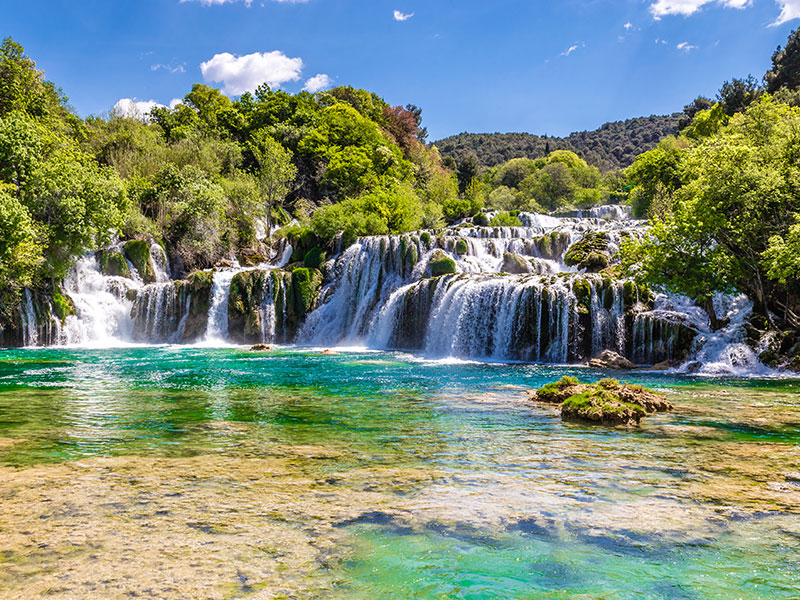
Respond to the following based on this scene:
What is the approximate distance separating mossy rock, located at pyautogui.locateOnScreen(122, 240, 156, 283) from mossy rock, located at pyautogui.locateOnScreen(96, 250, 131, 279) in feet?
2.52

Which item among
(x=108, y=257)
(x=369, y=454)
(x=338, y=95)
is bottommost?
(x=369, y=454)

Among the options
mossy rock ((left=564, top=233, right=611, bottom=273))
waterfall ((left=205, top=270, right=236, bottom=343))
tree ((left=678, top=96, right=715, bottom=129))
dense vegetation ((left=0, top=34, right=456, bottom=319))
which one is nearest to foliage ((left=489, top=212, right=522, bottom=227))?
dense vegetation ((left=0, top=34, right=456, bottom=319))

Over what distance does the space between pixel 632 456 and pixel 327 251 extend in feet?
97.0

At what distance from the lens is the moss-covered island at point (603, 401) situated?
10.3m

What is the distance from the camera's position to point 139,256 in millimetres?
34188

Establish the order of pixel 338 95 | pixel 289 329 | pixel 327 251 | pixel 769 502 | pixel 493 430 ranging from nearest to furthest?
pixel 769 502
pixel 493 430
pixel 289 329
pixel 327 251
pixel 338 95

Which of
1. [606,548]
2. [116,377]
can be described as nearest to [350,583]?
[606,548]

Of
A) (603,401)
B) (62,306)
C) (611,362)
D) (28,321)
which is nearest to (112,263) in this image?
(62,306)

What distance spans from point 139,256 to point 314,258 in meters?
11.3

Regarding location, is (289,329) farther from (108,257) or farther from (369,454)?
(369,454)

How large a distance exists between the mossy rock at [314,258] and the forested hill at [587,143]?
98091 millimetres

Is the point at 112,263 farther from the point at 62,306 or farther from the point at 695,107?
the point at 695,107

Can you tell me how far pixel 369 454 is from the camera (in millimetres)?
7805

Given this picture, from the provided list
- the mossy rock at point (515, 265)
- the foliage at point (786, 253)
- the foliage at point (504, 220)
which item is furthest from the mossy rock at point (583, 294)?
the foliage at point (504, 220)
